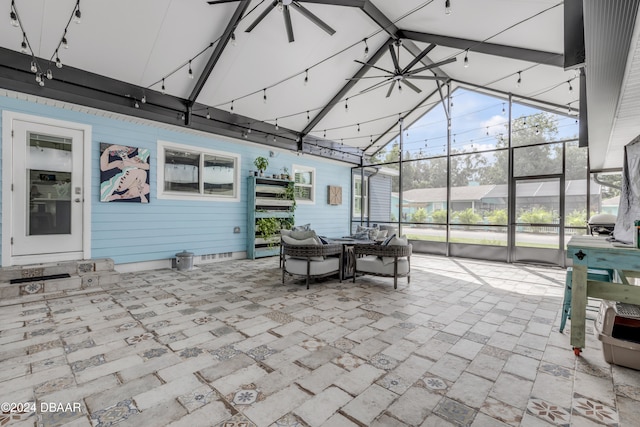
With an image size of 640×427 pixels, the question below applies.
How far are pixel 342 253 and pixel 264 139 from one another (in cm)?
372

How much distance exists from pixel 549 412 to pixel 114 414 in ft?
8.93

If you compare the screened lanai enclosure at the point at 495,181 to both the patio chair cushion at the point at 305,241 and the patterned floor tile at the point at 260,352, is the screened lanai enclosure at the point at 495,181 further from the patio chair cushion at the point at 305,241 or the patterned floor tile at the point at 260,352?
the patterned floor tile at the point at 260,352

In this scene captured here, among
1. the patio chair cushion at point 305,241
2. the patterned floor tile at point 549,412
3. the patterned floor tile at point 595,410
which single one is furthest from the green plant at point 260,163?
the patterned floor tile at point 595,410

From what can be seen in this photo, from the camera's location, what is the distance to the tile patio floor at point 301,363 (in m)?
1.81

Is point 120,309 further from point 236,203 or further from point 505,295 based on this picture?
point 505,295

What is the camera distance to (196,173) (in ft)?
21.8

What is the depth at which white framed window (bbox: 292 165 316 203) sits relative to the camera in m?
8.88

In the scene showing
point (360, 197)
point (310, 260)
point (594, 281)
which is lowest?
point (310, 260)

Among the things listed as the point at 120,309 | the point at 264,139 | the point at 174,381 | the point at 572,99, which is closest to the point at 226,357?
the point at 174,381

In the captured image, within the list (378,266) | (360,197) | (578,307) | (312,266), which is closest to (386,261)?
(378,266)

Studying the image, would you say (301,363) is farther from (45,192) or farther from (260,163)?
(260,163)

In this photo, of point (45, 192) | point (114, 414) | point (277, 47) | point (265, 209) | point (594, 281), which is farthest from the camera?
point (265, 209)

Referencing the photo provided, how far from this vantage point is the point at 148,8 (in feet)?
13.1

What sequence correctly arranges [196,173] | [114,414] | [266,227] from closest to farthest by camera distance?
[114,414] < [196,173] < [266,227]
